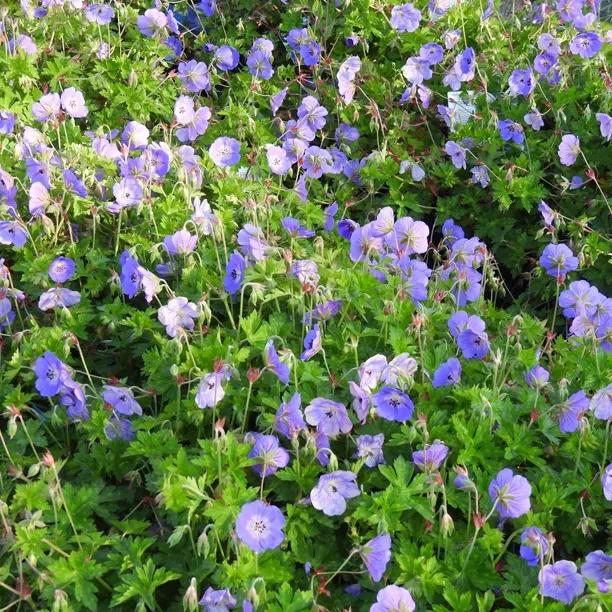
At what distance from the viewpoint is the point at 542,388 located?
2543 mm

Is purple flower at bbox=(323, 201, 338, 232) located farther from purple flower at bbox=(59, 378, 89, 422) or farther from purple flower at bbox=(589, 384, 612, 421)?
purple flower at bbox=(589, 384, 612, 421)

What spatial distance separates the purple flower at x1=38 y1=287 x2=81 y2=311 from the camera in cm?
277


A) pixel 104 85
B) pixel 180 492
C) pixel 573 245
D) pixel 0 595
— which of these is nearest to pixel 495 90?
pixel 573 245

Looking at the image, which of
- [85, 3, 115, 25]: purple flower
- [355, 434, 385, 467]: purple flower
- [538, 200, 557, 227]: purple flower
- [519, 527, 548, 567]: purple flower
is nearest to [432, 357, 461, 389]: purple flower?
[355, 434, 385, 467]: purple flower

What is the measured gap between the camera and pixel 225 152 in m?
3.60

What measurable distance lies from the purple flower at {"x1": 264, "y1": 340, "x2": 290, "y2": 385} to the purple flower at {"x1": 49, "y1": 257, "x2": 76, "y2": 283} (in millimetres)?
902

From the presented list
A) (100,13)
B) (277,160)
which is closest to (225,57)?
(100,13)

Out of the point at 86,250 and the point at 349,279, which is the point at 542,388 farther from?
the point at 86,250

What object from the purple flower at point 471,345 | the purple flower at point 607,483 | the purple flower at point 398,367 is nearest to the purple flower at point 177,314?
the purple flower at point 398,367

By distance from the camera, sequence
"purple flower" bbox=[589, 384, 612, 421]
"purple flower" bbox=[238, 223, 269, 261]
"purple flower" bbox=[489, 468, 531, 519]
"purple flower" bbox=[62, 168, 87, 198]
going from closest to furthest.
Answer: "purple flower" bbox=[489, 468, 531, 519] < "purple flower" bbox=[589, 384, 612, 421] < "purple flower" bbox=[238, 223, 269, 261] < "purple flower" bbox=[62, 168, 87, 198]

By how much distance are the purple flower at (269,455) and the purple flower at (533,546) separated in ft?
1.92

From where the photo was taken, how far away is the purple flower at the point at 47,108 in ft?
11.5

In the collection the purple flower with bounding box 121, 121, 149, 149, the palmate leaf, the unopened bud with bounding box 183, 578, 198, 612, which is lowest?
the palmate leaf

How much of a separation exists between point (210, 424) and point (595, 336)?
117 centimetres
